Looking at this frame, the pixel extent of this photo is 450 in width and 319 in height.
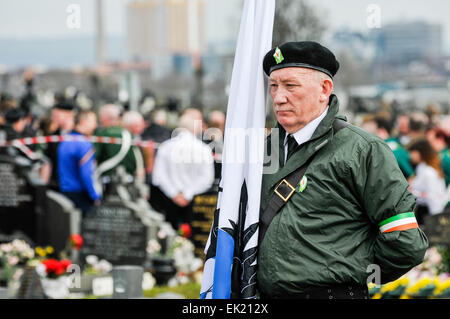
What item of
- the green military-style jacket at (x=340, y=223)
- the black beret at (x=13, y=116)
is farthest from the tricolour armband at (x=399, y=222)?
the black beret at (x=13, y=116)

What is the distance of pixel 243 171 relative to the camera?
423 centimetres

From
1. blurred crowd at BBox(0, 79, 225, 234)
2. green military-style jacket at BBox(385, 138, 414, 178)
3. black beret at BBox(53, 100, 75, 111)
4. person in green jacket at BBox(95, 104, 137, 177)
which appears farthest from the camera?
black beret at BBox(53, 100, 75, 111)

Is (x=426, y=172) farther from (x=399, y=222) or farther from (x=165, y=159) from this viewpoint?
(x=399, y=222)

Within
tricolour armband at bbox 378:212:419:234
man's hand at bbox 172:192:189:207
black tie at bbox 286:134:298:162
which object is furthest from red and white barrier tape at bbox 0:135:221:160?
tricolour armband at bbox 378:212:419:234

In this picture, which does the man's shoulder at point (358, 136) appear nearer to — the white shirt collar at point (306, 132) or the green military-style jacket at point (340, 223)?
the green military-style jacket at point (340, 223)

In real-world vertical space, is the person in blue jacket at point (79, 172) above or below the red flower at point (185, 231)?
above

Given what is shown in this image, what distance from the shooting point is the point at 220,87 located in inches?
1108

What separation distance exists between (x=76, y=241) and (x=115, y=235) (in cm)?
56

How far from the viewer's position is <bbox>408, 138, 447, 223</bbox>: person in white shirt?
11.8m

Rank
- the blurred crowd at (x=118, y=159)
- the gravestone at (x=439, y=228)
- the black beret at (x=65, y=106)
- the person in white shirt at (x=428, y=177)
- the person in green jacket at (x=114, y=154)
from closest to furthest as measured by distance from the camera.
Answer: the gravestone at (x=439, y=228), the person in white shirt at (x=428, y=177), the blurred crowd at (x=118, y=159), the person in green jacket at (x=114, y=154), the black beret at (x=65, y=106)

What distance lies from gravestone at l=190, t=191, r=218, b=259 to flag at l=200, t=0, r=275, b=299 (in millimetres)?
7295

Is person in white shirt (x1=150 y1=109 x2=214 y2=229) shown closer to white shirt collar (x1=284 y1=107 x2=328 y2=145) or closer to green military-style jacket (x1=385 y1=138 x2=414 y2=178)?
green military-style jacket (x1=385 y1=138 x2=414 y2=178)

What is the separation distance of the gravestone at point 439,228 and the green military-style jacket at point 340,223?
6.92m

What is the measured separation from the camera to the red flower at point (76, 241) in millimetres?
11939
